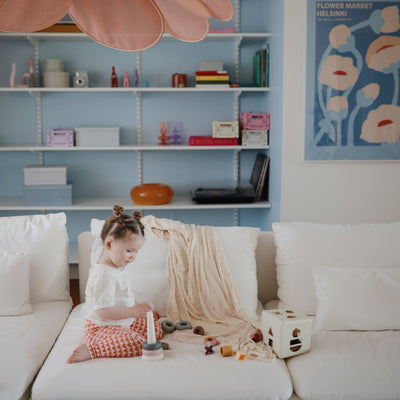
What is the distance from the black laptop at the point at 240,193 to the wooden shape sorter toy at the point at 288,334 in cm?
188

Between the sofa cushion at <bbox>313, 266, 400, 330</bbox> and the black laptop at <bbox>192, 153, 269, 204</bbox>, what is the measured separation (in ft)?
5.49

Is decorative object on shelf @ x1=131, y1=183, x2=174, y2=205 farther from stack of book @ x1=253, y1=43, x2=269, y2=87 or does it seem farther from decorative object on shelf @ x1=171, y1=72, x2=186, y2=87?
stack of book @ x1=253, y1=43, x2=269, y2=87

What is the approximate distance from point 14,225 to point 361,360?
5.12 feet

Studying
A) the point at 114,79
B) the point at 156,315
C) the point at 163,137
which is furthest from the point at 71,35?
the point at 156,315

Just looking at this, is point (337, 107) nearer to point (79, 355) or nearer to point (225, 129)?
point (225, 129)

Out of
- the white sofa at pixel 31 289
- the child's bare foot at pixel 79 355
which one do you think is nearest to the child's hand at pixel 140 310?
the child's bare foot at pixel 79 355

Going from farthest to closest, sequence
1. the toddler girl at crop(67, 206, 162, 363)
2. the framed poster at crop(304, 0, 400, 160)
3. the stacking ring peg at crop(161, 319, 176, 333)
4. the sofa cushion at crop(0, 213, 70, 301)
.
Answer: the framed poster at crop(304, 0, 400, 160), the sofa cushion at crop(0, 213, 70, 301), the stacking ring peg at crop(161, 319, 176, 333), the toddler girl at crop(67, 206, 162, 363)

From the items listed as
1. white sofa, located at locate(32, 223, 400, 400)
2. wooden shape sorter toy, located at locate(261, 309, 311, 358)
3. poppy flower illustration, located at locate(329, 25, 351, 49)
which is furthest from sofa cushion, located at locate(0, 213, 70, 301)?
poppy flower illustration, located at locate(329, 25, 351, 49)

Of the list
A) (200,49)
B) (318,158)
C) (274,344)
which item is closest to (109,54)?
(200,49)

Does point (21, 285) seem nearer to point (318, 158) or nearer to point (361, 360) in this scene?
point (361, 360)

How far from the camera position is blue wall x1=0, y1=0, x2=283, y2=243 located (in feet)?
12.9

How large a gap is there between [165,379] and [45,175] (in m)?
2.41

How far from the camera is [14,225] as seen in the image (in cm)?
229

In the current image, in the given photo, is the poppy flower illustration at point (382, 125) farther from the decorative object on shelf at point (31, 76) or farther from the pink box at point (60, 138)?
the decorative object on shelf at point (31, 76)
